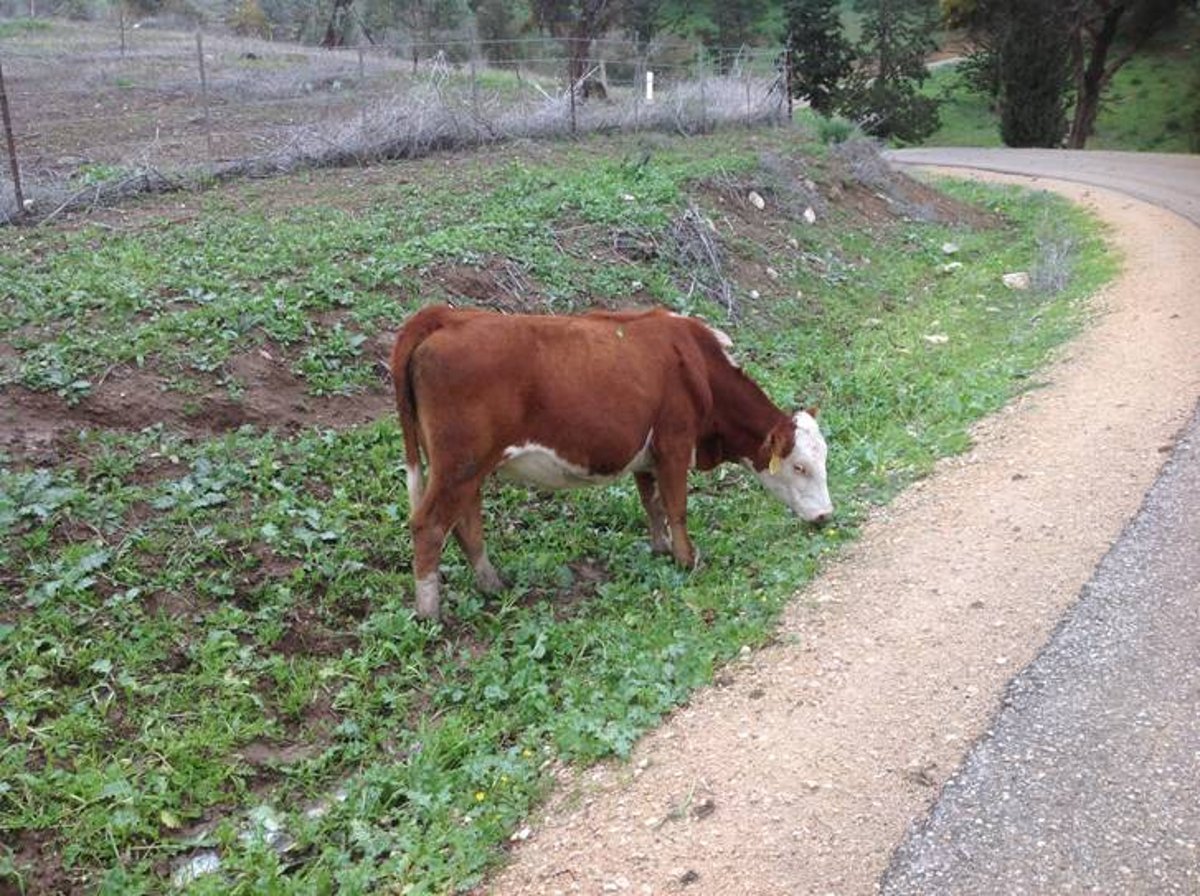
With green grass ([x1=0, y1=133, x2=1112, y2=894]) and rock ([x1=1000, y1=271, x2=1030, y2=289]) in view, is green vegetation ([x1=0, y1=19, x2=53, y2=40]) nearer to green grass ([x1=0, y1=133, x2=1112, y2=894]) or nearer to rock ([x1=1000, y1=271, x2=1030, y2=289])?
green grass ([x1=0, y1=133, x2=1112, y2=894])

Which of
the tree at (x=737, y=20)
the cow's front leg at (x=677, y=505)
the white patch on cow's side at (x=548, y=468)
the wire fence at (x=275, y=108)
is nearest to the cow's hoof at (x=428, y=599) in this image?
the white patch on cow's side at (x=548, y=468)

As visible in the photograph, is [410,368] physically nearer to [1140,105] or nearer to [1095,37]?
[1095,37]

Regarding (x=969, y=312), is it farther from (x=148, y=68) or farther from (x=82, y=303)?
(x=148, y=68)

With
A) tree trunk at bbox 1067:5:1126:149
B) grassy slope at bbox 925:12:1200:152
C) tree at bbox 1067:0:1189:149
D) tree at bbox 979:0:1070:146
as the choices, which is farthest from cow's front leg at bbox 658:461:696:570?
grassy slope at bbox 925:12:1200:152

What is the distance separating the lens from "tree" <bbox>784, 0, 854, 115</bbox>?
3619 centimetres

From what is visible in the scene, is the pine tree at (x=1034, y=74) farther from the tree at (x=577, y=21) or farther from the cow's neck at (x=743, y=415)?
the cow's neck at (x=743, y=415)

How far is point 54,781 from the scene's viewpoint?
4543 mm

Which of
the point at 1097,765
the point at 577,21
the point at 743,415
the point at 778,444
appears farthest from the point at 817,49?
the point at 1097,765

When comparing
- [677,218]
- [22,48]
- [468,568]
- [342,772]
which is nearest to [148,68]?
[22,48]

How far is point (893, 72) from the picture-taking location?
4209 cm

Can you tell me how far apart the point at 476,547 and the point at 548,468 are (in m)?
0.65

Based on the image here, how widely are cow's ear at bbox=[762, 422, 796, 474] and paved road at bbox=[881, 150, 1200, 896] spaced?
1.99m

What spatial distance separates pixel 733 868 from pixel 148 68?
28394 mm

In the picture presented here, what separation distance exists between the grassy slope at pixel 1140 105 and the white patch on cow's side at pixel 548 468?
121ft
